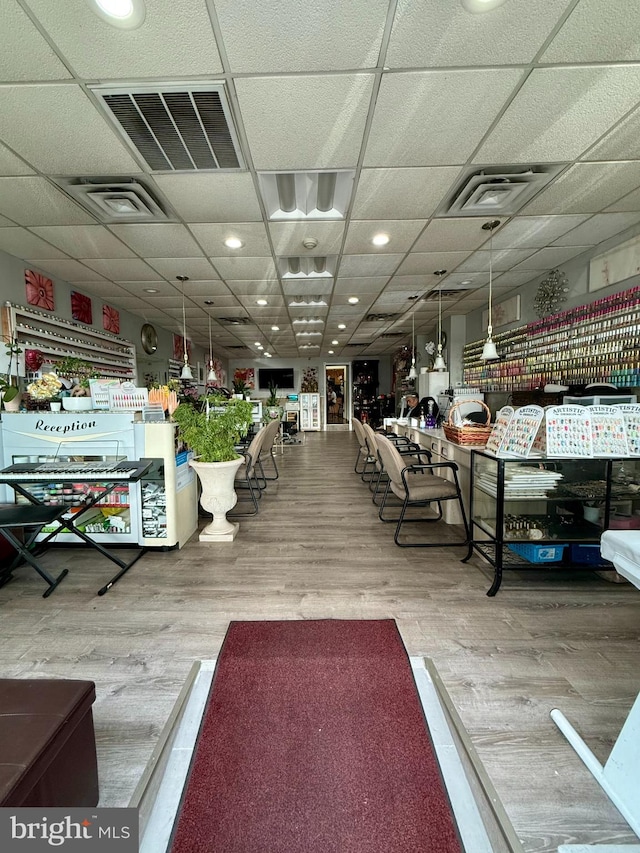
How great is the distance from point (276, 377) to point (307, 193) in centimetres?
1079

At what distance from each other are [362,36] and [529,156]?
1.48 metres

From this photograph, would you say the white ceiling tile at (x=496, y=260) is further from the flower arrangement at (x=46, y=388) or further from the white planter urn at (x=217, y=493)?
the flower arrangement at (x=46, y=388)

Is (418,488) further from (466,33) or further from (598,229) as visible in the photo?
(598,229)

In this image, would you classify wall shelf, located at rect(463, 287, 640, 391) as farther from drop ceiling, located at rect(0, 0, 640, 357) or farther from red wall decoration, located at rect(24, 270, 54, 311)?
red wall decoration, located at rect(24, 270, 54, 311)

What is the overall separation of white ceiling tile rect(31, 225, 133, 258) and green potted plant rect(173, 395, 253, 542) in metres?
1.96

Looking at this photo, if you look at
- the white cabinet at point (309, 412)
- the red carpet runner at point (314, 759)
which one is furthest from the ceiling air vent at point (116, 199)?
the white cabinet at point (309, 412)

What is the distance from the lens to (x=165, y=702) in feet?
4.91

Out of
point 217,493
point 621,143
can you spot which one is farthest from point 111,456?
point 621,143

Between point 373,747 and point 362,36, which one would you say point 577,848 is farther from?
point 362,36

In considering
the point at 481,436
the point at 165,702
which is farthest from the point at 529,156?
the point at 165,702

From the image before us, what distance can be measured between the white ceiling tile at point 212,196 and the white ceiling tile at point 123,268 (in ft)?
4.56

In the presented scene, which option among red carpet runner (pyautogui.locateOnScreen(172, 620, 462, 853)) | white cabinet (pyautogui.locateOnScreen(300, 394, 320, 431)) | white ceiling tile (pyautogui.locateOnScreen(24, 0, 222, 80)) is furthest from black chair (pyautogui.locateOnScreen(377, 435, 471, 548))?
white cabinet (pyautogui.locateOnScreen(300, 394, 320, 431))

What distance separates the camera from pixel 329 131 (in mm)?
2162

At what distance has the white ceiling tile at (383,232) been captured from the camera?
3320 mm
